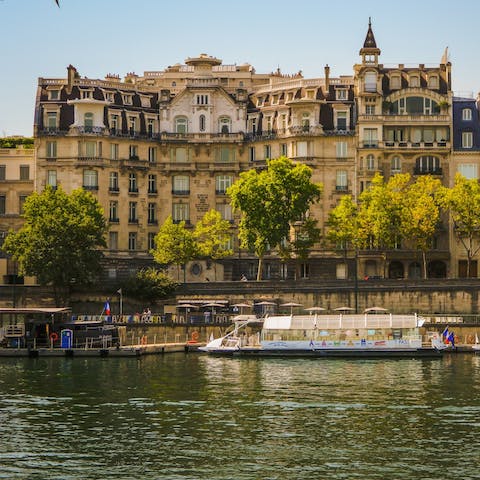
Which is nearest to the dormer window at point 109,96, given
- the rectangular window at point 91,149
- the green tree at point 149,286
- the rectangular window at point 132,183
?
the rectangular window at point 91,149

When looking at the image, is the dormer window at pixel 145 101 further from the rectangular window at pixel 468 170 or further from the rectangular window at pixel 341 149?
the rectangular window at pixel 468 170

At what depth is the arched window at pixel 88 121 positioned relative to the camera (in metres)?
147

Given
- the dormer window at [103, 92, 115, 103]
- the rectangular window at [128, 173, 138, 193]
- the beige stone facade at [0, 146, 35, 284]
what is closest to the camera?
the rectangular window at [128, 173, 138, 193]

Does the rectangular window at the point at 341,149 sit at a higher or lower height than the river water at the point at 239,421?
higher

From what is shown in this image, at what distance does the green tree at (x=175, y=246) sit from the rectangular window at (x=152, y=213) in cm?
844

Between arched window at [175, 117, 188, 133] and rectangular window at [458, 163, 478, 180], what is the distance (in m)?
31.0

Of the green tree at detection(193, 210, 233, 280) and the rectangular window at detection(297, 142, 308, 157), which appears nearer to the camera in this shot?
the green tree at detection(193, 210, 233, 280)

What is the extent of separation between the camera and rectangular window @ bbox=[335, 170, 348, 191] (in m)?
146

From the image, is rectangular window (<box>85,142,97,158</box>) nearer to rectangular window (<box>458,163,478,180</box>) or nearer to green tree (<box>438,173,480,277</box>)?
green tree (<box>438,173,480,277</box>)

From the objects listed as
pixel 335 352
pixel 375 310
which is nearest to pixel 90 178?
pixel 375 310

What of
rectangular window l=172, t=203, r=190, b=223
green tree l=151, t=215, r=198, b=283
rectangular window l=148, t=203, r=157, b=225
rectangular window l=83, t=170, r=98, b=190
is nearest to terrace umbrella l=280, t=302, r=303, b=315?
green tree l=151, t=215, r=198, b=283

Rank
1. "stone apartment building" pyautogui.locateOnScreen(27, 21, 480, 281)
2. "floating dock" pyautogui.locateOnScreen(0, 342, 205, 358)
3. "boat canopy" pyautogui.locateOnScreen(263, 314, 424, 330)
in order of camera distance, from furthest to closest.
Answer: "stone apartment building" pyautogui.locateOnScreen(27, 21, 480, 281) < "boat canopy" pyautogui.locateOnScreen(263, 314, 424, 330) < "floating dock" pyautogui.locateOnScreen(0, 342, 205, 358)

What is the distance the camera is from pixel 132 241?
486 ft

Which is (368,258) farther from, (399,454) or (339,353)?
(399,454)
